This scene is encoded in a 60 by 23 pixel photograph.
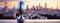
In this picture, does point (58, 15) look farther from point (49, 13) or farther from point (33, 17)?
point (33, 17)

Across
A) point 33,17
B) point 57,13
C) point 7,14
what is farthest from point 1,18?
point 57,13

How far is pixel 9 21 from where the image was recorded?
3.67 feet

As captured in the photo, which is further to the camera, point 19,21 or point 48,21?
point 48,21

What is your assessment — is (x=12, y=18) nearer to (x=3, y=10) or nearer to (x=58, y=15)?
(x=3, y=10)

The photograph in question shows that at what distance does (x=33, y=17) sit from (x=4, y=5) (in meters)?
0.36

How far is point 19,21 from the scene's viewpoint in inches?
21.0

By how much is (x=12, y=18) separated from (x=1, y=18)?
0.41 feet

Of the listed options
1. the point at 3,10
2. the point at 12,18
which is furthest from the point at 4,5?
the point at 12,18

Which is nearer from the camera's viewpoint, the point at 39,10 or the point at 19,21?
the point at 19,21

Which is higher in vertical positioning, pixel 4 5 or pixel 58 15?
pixel 4 5

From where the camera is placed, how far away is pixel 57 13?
3.76 feet

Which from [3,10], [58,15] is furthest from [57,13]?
[3,10]

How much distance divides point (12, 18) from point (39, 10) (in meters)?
0.32

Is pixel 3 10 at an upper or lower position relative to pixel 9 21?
upper
